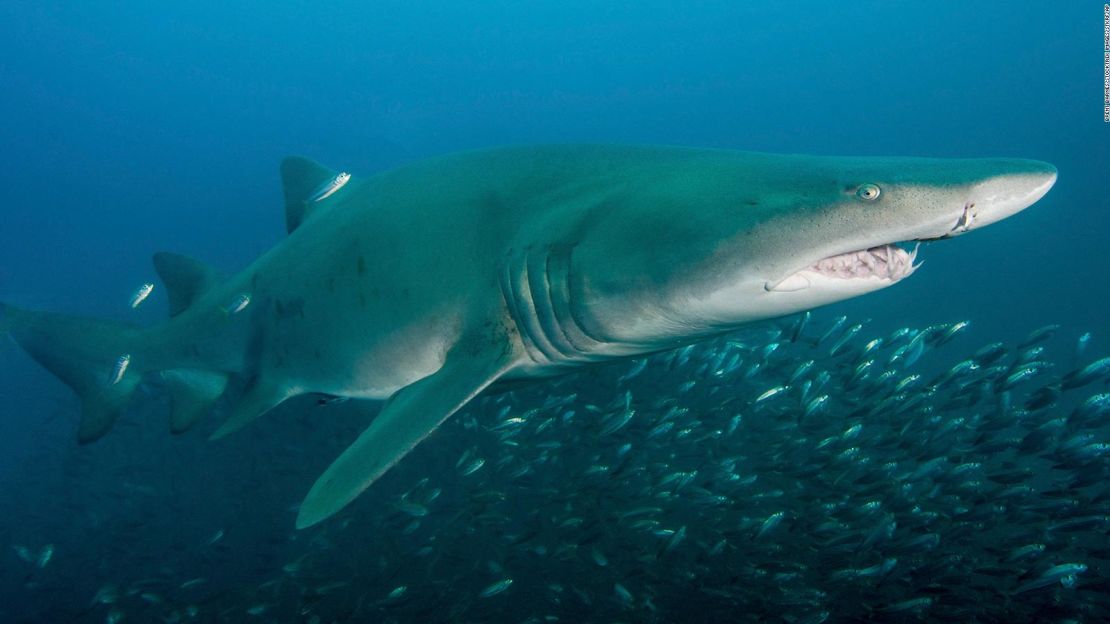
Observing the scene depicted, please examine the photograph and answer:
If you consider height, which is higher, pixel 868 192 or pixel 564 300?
pixel 564 300

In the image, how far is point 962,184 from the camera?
187 centimetres

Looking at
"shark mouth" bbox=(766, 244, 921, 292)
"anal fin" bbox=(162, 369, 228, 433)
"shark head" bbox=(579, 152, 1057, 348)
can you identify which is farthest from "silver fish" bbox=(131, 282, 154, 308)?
"shark mouth" bbox=(766, 244, 921, 292)

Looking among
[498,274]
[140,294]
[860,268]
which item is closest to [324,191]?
[498,274]

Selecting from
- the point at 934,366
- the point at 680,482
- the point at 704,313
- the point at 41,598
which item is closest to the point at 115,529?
the point at 41,598

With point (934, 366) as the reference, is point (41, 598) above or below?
below

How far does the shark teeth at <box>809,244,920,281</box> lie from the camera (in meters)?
2.23

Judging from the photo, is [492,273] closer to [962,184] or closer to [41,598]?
[962,184]

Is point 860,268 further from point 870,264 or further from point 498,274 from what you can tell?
point 498,274

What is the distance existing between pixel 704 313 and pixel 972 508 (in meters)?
5.69

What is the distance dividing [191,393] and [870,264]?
4249 mm

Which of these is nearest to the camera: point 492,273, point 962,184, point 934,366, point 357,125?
point 962,184

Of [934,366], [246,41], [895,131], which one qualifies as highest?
[246,41]

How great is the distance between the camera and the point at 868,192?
199cm

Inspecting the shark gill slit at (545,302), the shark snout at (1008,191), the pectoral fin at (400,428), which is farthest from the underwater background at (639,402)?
the shark snout at (1008,191)
